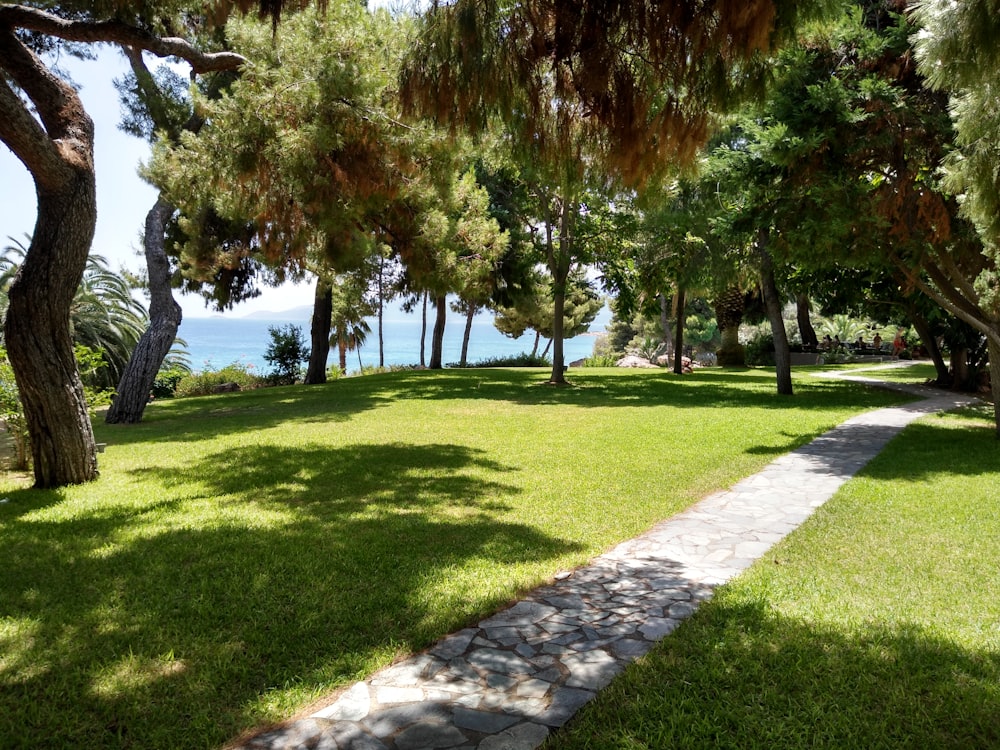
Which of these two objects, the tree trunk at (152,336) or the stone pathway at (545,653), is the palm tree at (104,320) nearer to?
the tree trunk at (152,336)

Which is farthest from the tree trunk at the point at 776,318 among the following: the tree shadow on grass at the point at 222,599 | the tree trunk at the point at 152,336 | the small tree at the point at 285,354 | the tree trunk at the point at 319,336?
the small tree at the point at 285,354

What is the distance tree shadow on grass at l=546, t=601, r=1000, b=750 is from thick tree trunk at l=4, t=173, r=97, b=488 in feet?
20.5

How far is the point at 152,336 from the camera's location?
12805 millimetres

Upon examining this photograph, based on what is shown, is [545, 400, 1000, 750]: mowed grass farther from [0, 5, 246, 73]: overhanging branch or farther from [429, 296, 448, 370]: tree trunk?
[429, 296, 448, 370]: tree trunk

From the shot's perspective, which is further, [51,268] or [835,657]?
[51,268]

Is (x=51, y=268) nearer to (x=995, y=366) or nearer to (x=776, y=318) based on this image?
(x=995, y=366)

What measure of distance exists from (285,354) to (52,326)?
1662 cm

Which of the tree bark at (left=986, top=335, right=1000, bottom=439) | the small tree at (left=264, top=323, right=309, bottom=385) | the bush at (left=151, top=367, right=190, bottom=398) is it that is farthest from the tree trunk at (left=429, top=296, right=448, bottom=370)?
the tree bark at (left=986, top=335, right=1000, bottom=439)

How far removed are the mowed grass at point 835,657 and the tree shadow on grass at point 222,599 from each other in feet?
4.08

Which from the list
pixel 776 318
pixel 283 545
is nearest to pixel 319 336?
pixel 776 318

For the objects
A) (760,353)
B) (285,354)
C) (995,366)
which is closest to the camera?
(995,366)

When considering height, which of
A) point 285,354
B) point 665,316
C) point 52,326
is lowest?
point 285,354

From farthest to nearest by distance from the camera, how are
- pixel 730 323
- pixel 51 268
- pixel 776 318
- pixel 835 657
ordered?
1. pixel 730 323
2. pixel 776 318
3. pixel 51 268
4. pixel 835 657

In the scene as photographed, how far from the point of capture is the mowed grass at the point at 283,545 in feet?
9.70
